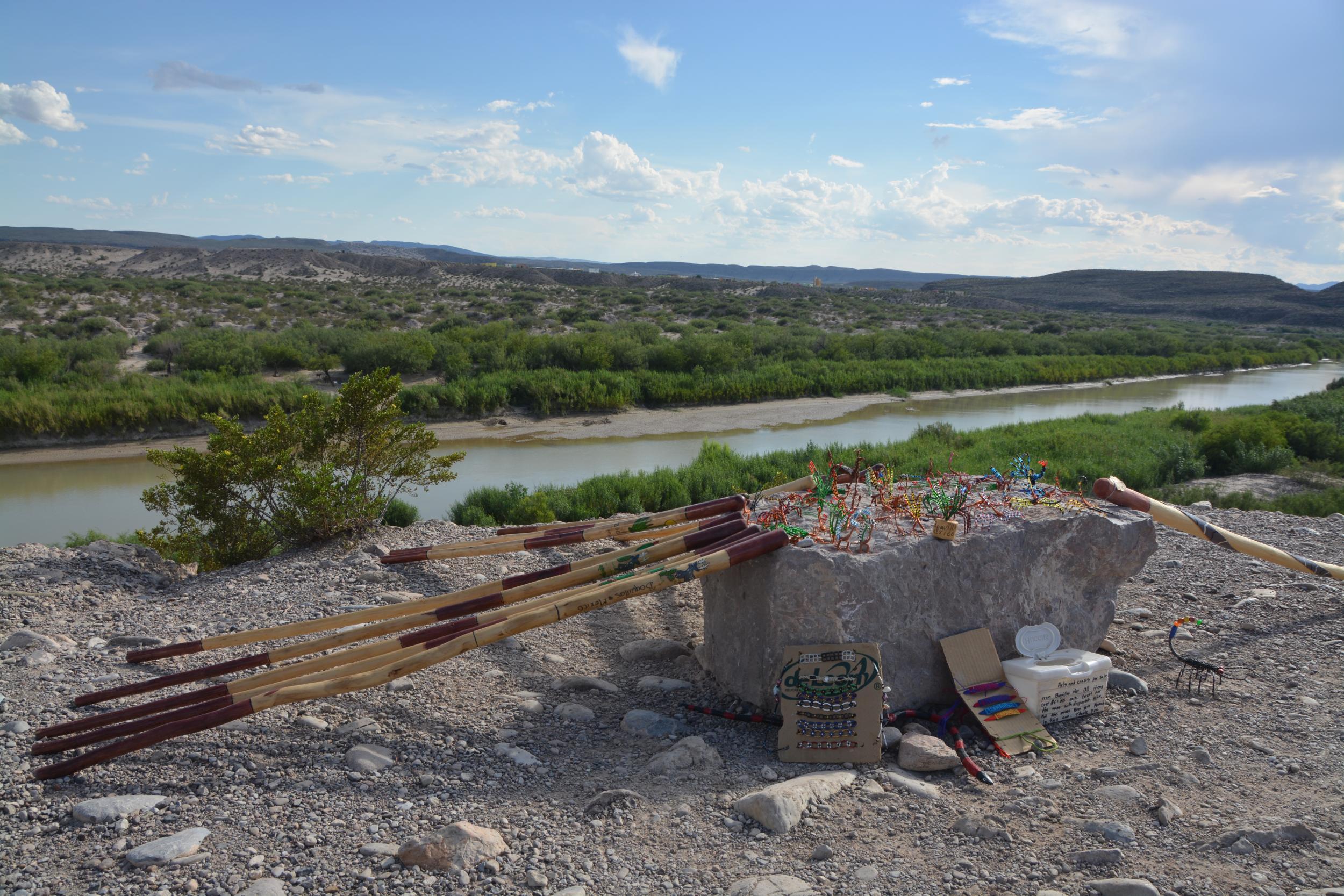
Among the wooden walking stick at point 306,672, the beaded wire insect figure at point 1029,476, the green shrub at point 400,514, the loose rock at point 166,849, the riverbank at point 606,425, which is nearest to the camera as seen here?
the loose rock at point 166,849

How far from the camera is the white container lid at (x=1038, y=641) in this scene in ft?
15.6

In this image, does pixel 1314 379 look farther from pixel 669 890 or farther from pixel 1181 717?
pixel 669 890

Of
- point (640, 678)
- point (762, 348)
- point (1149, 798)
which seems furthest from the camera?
point (762, 348)

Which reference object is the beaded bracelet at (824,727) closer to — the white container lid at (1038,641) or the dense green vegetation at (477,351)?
the white container lid at (1038,641)

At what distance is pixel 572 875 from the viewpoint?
3.11 m

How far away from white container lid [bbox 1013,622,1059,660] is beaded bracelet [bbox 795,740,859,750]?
131 cm

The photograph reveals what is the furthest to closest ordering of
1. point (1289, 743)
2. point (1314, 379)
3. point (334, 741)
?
point (1314, 379), point (1289, 743), point (334, 741)

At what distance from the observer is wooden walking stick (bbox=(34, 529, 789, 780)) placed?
3.63 meters

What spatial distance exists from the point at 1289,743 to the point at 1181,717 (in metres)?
0.48

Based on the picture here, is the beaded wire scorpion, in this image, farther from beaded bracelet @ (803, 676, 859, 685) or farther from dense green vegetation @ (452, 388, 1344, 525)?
dense green vegetation @ (452, 388, 1344, 525)

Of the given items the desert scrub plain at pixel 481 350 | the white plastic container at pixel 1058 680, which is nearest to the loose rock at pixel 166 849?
the white plastic container at pixel 1058 680

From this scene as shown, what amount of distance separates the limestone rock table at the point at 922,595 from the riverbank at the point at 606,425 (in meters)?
13.5

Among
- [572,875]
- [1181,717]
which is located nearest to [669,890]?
[572,875]

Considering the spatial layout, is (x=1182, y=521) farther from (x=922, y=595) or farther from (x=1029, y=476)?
(x=922, y=595)
